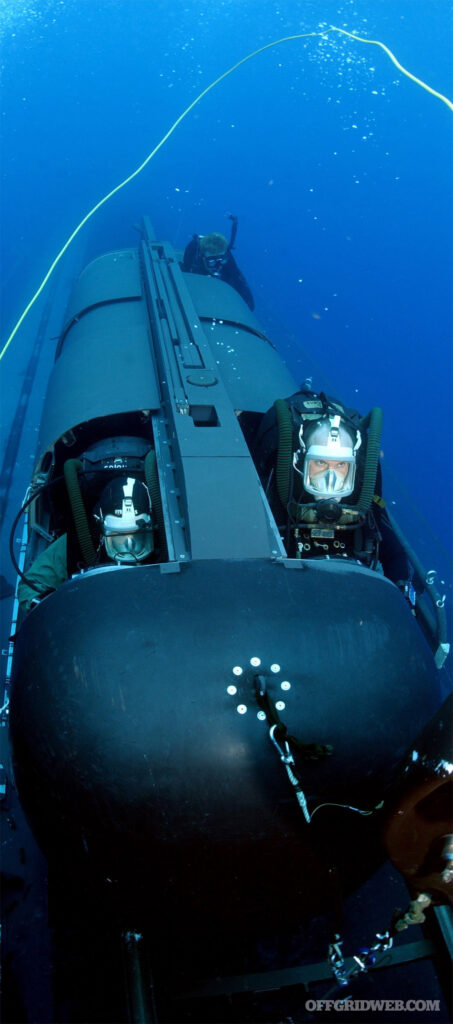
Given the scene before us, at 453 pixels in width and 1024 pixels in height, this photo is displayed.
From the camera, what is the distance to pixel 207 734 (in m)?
1.77

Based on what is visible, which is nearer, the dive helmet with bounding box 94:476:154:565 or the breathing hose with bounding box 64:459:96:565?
the dive helmet with bounding box 94:476:154:565

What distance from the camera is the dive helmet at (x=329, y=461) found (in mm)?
Result: 3016

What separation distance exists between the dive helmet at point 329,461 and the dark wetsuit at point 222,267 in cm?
485

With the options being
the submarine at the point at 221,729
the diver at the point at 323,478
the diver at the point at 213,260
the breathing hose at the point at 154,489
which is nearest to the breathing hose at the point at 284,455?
the diver at the point at 323,478

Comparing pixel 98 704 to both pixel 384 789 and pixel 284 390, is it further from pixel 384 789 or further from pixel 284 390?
pixel 284 390

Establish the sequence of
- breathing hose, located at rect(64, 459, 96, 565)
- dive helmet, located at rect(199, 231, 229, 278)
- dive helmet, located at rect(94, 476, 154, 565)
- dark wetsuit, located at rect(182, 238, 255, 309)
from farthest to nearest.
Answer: dark wetsuit, located at rect(182, 238, 255, 309) → dive helmet, located at rect(199, 231, 229, 278) → breathing hose, located at rect(64, 459, 96, 565) → dive helmet, located at rect(94, 476, 154, 565)

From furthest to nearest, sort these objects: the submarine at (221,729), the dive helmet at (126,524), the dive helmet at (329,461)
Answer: the dive helmet at (329,461) → the dive helmet at (126,524) → the submarine at (221,729)

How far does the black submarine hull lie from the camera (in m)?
1.78

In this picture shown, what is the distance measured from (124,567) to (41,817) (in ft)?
2.75

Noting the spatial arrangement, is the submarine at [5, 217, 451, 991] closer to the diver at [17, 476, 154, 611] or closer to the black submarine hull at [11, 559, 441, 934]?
the black submarine hull at [11, 559, 441, 934]

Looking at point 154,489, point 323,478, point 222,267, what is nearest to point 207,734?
point 154,489

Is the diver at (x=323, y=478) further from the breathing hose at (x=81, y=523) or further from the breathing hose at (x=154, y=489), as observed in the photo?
the breathing hose at (x=81, y=523)

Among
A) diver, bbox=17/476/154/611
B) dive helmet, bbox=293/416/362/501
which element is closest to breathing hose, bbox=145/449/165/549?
diver, bbox=17/476/154/611

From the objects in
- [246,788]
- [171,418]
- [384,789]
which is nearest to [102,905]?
[246,788]
